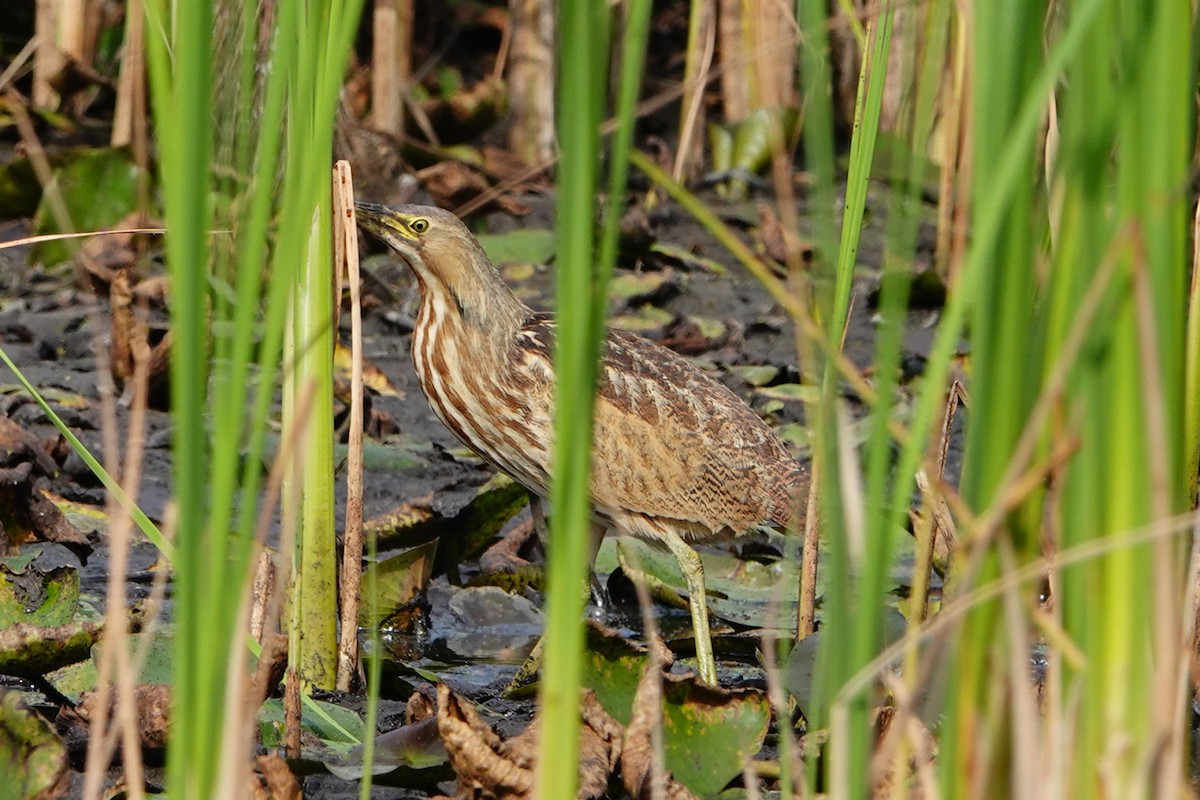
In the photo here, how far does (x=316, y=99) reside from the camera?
2.09 meters

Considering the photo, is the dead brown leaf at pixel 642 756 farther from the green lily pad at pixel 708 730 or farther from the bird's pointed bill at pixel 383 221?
the bird's pointed bill at pixel 383 221

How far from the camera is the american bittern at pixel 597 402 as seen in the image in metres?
3.54

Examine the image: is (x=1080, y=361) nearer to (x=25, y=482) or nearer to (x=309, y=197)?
(x=309, y=197)

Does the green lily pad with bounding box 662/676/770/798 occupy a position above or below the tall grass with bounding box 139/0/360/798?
below

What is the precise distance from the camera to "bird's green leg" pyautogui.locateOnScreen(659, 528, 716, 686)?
3.24 m

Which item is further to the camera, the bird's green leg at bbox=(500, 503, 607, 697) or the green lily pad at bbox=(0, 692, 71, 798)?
the bird's green leg at bbox=(500, 503, 607, 697)

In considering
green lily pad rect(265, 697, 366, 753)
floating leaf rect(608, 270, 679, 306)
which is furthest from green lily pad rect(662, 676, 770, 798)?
floating leaf rect(608, 270, 679, 306)

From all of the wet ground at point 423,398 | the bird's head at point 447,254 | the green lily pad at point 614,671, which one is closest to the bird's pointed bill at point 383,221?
the bird's head at point 447,254

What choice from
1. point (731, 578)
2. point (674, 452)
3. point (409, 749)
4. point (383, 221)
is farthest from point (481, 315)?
point (409, 749)

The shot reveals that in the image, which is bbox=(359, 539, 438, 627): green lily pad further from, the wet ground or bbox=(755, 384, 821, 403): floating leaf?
bbox=(755, 384, 821, 403): floating leaf

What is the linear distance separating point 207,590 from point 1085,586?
67 centimetres

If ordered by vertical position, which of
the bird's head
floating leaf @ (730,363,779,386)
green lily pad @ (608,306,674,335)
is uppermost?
the bird's head

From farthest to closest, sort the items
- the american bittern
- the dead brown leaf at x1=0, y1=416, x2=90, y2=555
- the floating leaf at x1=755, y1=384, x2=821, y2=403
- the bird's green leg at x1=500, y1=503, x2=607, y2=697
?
the floating leaf at x1=755, y1=384, x2=821, y2=403 → the american bittern → the dead brown leaf at x1=0, y1=416, x2=90, y2=555 → the bird's green leg at x1=500, y1=503, x2=607, y2=697

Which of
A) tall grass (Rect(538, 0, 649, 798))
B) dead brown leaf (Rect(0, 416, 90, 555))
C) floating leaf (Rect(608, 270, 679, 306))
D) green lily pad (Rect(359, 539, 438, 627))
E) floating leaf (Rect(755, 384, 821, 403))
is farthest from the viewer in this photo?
floating leaf (Rect(608, 270, 679, 306))
